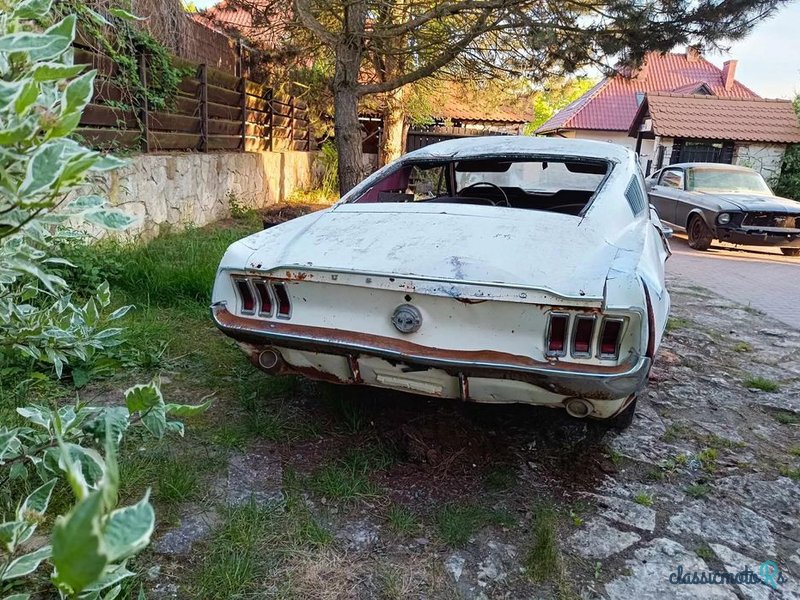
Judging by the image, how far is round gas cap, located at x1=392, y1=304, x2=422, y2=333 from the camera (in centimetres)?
241

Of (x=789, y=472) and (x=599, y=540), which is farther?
(x=789, y=472)

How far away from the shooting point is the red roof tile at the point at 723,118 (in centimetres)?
1827

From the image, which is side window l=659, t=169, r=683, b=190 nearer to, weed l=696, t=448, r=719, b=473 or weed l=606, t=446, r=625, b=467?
weed l=696, t=448, r=719, b=473

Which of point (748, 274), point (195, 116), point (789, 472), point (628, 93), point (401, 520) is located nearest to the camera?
point (401, 520)

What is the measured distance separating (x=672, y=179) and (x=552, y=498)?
11071 millimetres

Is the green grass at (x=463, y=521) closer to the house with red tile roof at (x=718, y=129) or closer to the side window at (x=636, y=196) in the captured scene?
the side window at (x=636, y=196)

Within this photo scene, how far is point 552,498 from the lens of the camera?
A: 2.65 metres

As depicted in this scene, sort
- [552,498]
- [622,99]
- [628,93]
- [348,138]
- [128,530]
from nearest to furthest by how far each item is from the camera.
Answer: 1. [128,530]
2. [552,498]
3. [348,138]
4. [622,99]
5. [628,93]

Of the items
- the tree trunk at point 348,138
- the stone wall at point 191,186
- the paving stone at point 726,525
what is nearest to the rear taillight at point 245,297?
the paving stone at point 726,525

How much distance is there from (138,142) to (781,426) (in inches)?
258

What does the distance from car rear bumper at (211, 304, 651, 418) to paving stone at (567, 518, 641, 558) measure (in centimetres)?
47

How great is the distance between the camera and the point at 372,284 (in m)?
2.43

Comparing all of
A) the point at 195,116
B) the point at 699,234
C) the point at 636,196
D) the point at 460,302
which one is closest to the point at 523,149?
the point at 636,196

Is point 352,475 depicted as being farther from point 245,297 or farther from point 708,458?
point 708,458
